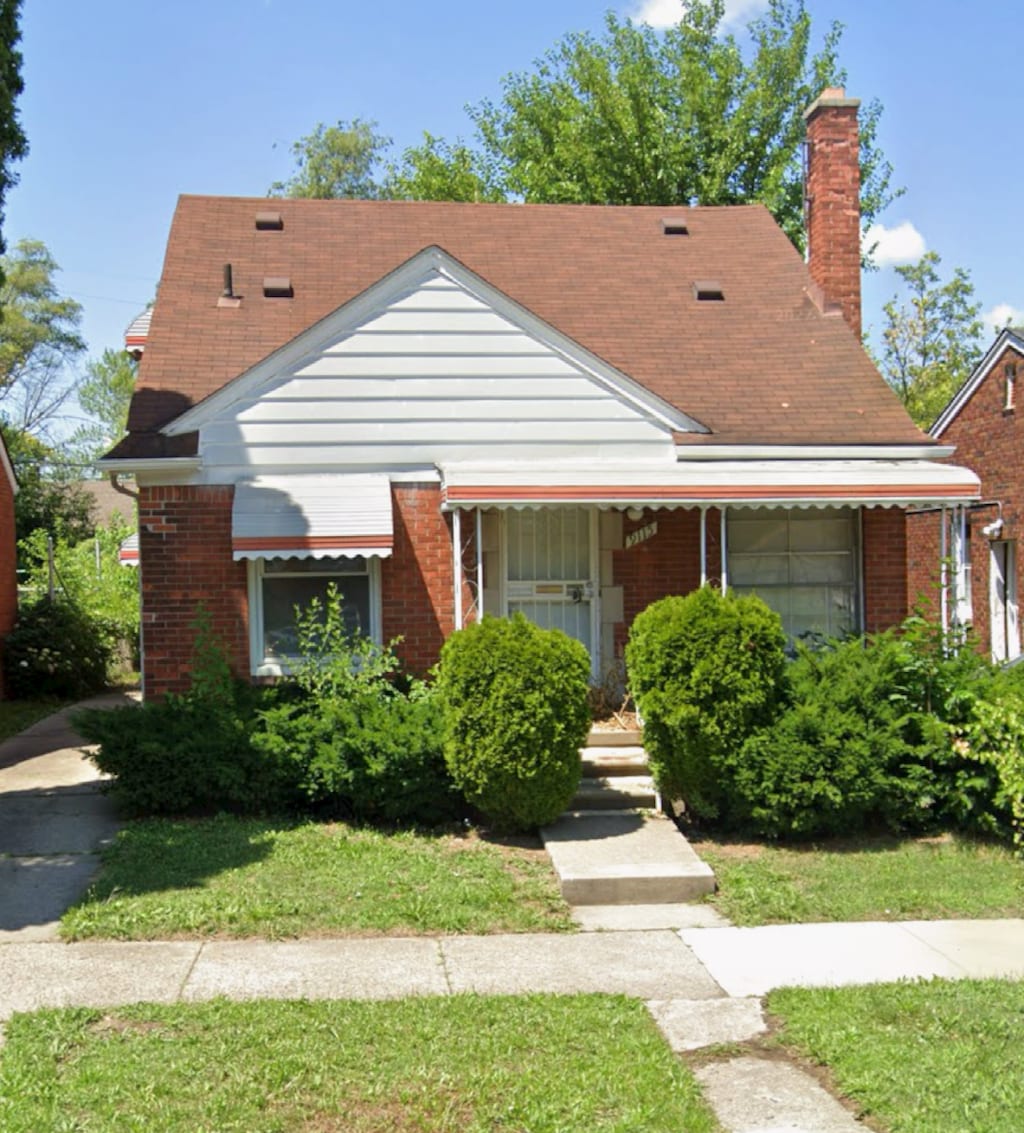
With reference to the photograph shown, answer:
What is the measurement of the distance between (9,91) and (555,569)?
6922mm

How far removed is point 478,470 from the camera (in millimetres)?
10859

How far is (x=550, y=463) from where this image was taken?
11.4 metres

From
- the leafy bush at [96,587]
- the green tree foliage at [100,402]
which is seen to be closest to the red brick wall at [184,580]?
the leafy bush at [96,587]

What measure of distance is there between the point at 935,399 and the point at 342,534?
3029cm

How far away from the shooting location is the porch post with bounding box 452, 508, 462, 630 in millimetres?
10344

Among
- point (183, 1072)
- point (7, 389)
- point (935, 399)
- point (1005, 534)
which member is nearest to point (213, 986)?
point (183, 1072)

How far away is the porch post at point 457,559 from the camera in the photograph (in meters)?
10.3

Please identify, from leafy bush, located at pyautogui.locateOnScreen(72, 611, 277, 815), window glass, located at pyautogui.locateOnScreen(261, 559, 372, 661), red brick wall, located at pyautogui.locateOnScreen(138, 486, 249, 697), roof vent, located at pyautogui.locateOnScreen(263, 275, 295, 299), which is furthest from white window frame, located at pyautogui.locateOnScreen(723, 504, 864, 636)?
roof vent, located at pyautogui.locateOnScreen(263, 275, 295, 299)

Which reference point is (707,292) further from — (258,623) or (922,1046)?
(922,1046)

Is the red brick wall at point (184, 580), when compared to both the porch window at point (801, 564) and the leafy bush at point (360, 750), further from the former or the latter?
the porch window at point (801, 564)

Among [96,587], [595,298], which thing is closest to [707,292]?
[595,298]

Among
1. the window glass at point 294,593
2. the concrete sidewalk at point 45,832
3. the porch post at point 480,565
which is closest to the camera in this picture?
the concrete sidewalk at point 45,832

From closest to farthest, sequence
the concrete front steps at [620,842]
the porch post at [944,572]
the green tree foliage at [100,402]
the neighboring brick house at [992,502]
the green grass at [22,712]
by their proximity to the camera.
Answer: the concrete front steps at [620,842], the porch post at [944,572], the green grass at [22,712], the neighboring brick house at [992,502], the green tree foliage at [100,402]

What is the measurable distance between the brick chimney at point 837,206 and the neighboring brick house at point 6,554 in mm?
12447
